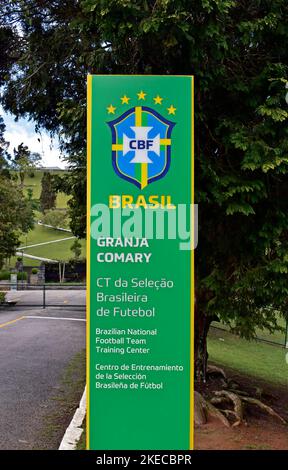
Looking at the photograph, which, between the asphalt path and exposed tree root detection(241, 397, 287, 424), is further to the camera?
the asphalt path

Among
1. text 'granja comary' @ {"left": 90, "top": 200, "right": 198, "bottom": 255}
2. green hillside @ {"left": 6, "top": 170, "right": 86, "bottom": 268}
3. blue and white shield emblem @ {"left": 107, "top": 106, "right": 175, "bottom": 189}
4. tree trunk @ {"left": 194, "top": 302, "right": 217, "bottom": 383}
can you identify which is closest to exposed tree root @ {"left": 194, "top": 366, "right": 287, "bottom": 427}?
tree trunk @ {"left": 194, "top": 302, "right": 217, "bottom": 383}

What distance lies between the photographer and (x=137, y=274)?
14.9 feet

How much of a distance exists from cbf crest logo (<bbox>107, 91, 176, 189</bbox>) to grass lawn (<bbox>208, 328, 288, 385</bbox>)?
302 inches

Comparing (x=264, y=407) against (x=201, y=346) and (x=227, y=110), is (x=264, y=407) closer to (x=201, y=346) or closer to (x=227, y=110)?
(x=201, y=346)

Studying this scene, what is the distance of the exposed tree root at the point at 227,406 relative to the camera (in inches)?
268

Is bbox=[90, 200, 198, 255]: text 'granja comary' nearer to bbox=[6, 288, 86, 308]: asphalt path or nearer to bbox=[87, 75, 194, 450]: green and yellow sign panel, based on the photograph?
bbox=[87, 75, 194, 450]: green and yellow sign panel

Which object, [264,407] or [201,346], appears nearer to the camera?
[264,407]

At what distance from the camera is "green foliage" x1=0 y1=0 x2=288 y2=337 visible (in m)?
5.47

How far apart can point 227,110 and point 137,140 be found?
2.37m

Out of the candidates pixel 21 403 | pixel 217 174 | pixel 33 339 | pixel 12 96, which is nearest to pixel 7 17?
pixel 12 96

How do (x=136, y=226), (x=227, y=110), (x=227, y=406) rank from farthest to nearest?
(x=227, y=406)
(x=227, y=110)
(x=136, y=226)

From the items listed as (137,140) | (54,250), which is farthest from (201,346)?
(54,250)

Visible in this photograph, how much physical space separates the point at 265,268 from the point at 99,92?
3.05 meters

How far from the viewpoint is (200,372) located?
27.6 feet
